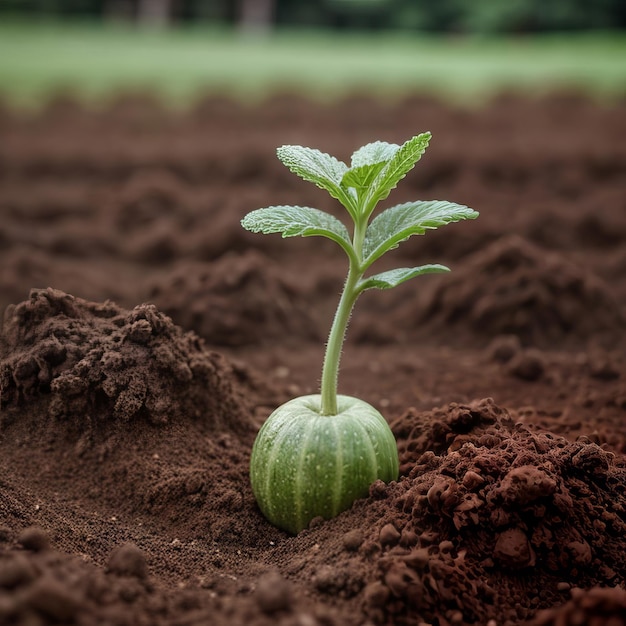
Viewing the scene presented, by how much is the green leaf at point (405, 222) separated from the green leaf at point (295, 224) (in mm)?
95

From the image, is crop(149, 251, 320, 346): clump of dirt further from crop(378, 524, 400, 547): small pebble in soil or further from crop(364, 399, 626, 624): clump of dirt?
crop(378, 524, 400, 547): small pebble in soil

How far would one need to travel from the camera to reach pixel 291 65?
20.3m

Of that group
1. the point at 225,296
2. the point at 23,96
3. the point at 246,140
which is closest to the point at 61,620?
the point at 225,296

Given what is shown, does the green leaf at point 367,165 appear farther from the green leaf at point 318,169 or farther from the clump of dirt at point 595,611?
the clump of dirt at point 595,611

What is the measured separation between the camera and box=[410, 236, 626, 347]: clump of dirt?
17.7 ft

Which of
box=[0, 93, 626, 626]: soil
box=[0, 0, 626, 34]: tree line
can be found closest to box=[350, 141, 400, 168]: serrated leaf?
box=[0, 93, 626, 626]: soil

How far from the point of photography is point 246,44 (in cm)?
2430

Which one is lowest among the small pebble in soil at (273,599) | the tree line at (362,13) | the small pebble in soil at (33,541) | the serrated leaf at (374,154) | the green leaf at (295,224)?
the small pebble in soil at (33,541)

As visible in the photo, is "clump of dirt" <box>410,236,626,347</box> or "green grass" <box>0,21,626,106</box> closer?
"clump of dirt" <box>410,236,626,347</box>

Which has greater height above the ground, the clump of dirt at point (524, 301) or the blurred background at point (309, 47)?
the blurred background at point (309, 47)

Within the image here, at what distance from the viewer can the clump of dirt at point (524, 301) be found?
5402mm

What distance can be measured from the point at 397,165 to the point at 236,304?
2797 millimetres

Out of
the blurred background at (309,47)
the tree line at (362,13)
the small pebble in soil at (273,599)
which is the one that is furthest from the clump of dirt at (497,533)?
the tree line at (362,13)

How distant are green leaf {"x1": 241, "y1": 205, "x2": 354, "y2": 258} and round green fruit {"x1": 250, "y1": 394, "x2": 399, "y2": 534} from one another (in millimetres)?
587
